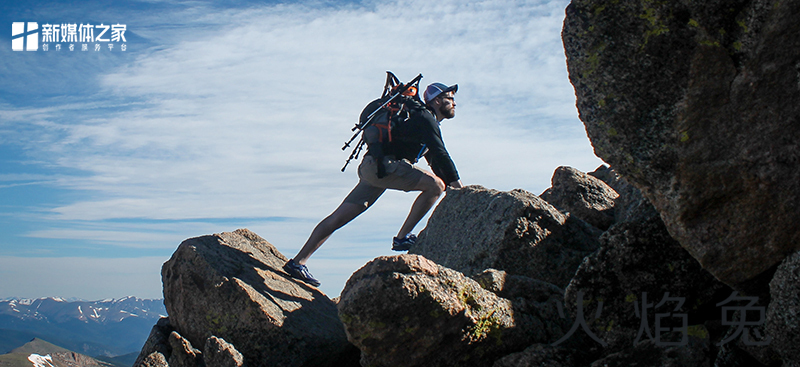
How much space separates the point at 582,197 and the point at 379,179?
466 cm

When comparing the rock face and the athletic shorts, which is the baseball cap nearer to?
the athletic shorts

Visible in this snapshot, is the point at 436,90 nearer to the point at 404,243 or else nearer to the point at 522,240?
the point at 404,243

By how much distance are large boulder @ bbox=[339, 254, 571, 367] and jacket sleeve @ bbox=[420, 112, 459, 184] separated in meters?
4.94

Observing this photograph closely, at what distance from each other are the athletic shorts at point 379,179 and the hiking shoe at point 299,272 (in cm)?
173

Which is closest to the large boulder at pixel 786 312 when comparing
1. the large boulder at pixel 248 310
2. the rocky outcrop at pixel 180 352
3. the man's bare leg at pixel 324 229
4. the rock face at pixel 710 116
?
the rock face at pixel 710 116

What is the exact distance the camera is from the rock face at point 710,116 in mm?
5500

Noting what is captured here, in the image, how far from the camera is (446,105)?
13070 millimetres

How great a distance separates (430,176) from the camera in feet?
40.2

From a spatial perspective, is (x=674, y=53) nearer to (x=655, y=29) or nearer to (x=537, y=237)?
(x=655, y=29)

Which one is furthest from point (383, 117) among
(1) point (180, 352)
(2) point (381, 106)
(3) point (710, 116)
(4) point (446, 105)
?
(3) point (710, 116)

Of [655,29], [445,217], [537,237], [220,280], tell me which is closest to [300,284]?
[220,280]

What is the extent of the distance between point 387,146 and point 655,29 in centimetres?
696

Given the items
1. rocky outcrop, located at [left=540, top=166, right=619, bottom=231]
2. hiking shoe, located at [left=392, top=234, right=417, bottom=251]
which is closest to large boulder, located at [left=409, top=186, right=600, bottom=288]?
rocky outcrop, located at [left=540, top=166, right=619, bottom=231]

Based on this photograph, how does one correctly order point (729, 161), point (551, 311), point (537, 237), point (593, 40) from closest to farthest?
1. point (729, 161)
2. point (593, 40)
3. point (551, 311)
4. point (537, 237)
